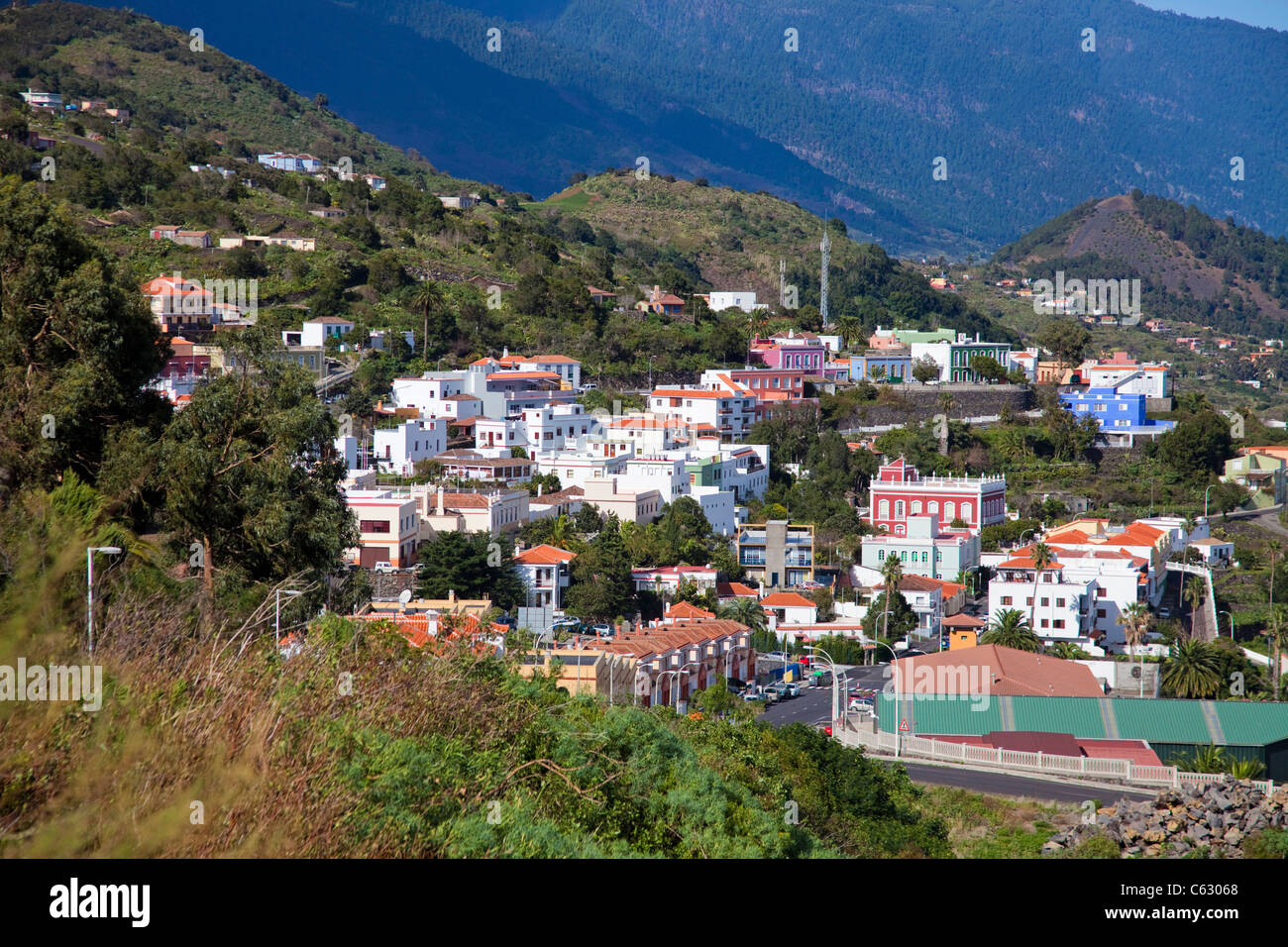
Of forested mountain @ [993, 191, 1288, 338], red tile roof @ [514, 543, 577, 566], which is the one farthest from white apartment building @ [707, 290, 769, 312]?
forested mountain @ [993, 191, 1288, 338]

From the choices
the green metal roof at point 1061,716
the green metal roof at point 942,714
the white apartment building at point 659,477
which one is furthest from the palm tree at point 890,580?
the green metal roof at point 1061,716

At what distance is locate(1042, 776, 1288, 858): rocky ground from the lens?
53.2 feet

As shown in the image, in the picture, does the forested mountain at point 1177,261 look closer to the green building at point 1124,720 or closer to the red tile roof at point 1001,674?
the red tile roof at point 1001,674

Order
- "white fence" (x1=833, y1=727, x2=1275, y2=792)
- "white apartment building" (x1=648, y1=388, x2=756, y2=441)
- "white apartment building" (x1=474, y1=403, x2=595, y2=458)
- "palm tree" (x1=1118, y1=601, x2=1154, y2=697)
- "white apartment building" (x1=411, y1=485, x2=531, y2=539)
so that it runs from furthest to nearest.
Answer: "white apartment building" (x1=648, y1=388, x2=756, y2=441), "white apartment building" (x1=474, y1=403, x2=595, y2=458), "white apartment building" (x1=411, y1=485, x2=531, y2=539), "palm tree" (x1=1118, y1=601, x2=1154, y2=697), "white fence" (x1=833, y1=727, x2=1275, y2=792)

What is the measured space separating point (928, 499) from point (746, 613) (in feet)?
43.7

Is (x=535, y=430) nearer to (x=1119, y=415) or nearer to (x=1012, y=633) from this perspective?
(x=1012, y=633)

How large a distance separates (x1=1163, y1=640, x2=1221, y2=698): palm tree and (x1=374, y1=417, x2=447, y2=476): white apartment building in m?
20.9

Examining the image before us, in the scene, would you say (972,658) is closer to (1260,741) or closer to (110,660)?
(1260,741)

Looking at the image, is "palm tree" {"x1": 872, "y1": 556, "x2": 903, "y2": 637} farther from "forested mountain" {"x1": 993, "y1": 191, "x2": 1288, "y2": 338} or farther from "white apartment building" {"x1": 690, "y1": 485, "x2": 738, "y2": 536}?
"forested mountain" {"x1": 993, "y1": 191, "x2": 1288, "y2": 338}

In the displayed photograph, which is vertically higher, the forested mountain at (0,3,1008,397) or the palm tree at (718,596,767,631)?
the forested mountain at (0,3,1008,397)

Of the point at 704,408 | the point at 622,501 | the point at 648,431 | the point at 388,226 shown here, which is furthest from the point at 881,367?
the point at 622,501

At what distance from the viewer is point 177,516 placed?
43.4ft
